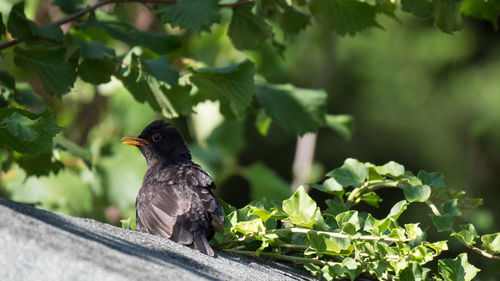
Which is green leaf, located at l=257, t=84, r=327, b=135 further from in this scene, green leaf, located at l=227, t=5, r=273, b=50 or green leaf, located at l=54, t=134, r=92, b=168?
green leaf, located at l=54, t=134, r=92, b=168

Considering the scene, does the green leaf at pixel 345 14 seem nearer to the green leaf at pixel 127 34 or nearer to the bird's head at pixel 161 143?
the green leaf at pixel 127 34

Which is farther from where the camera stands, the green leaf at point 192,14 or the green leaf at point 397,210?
the green leaf at point 192,14

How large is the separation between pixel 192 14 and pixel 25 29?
59 centimetres

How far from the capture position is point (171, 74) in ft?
9.27

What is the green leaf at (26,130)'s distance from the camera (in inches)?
85.3

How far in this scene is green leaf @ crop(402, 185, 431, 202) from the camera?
95.0 inches

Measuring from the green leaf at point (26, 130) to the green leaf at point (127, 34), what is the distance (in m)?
0.82

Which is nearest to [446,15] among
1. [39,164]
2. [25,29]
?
[25,29]

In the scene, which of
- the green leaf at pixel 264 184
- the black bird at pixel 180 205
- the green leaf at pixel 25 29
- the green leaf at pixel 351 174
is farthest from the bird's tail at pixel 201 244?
the green leaf at pixel 264 184

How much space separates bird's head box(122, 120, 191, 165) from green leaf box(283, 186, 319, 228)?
1.36 metres

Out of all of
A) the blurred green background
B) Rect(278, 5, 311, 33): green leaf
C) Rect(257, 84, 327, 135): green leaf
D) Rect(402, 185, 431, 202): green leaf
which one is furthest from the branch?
the blurred green background

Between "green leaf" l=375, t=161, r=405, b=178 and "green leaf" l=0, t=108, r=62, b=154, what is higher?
"green leaf" l=0, t=108, r=62, b=154

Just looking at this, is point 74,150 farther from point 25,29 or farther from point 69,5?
point 25,29

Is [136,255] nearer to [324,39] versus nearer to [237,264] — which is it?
[237,264]
